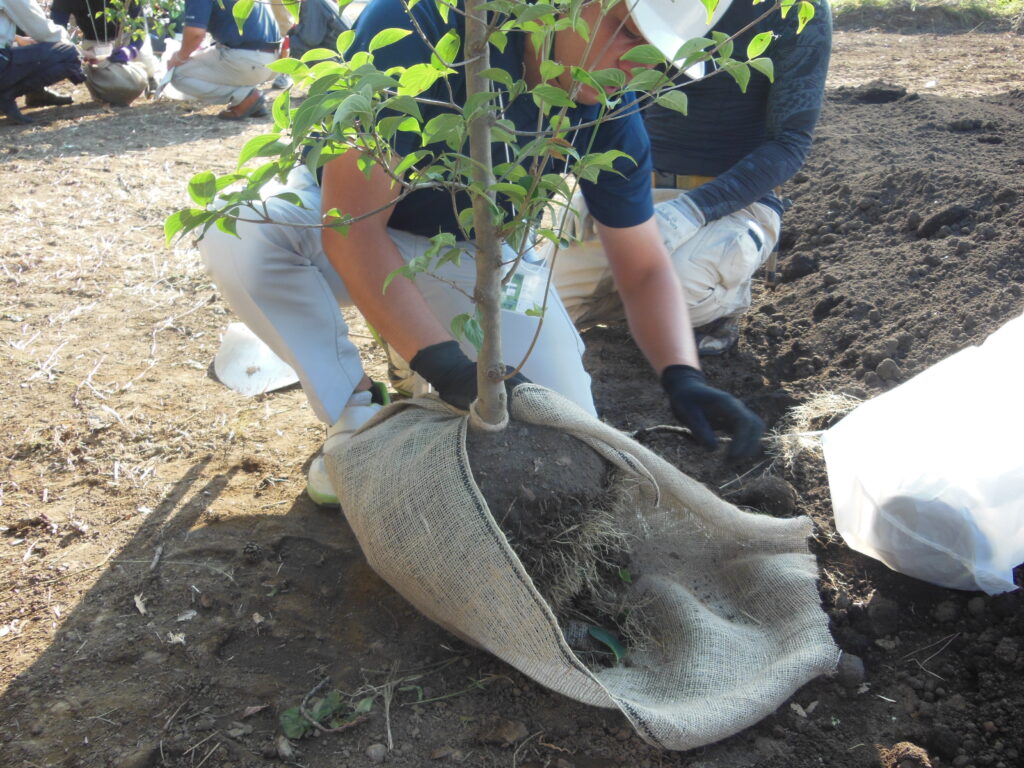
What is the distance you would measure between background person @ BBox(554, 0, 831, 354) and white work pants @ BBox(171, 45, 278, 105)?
160 inches

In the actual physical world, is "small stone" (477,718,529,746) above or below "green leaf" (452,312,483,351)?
below

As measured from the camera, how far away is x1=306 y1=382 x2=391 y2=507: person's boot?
6.31 feet

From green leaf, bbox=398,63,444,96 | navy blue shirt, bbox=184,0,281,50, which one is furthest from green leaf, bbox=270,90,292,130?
navy blue shirt, bbox=184,0,281,50

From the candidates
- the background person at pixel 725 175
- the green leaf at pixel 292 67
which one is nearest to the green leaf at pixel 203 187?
the green leaf at pixel 292 67

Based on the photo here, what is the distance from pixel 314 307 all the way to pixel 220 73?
15.4 ft

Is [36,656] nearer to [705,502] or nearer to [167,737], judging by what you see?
[167,737]

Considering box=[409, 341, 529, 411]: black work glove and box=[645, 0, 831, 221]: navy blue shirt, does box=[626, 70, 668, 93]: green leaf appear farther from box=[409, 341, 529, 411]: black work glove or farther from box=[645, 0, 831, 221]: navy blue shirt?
box=[645, 0, 831, 221]: navy blue shirt

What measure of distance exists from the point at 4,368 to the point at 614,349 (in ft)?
6.08

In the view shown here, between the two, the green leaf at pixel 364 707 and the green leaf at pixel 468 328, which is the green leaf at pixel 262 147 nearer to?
the green leaf at pixel 468 328

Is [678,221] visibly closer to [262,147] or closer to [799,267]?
[799,267]

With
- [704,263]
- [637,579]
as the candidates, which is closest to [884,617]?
[637,579]

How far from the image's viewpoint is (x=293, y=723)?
1380 millimetres

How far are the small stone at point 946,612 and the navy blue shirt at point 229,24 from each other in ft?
17.7

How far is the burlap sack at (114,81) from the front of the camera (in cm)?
601
